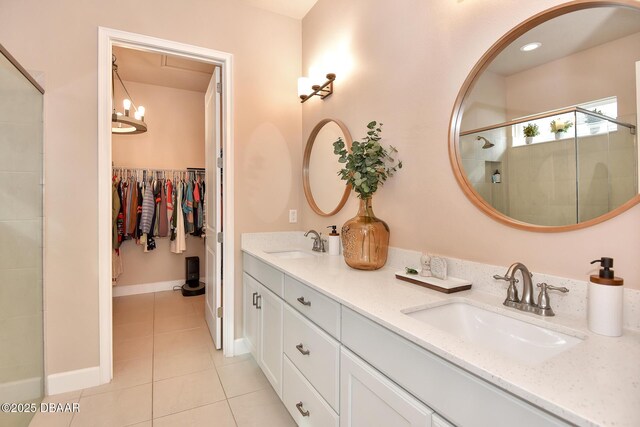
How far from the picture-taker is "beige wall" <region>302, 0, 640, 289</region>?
1.06 m

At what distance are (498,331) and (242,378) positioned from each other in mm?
1792

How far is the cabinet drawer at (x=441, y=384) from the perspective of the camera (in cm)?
66

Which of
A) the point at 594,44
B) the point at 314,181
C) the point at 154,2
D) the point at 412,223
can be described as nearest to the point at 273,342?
the point at 412,223

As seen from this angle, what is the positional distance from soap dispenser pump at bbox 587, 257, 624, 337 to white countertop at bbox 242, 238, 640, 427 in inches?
1.1

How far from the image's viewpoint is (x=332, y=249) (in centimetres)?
223

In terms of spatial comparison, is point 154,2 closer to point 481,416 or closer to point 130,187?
point 130,187

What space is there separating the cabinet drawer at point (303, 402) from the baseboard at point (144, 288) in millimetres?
3299

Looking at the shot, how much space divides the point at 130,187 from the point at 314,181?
8.93 feet

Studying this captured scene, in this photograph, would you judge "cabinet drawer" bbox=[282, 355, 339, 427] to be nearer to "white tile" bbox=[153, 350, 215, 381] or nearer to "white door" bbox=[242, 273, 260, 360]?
"white door" bbox=[242, 273, 260, 360]

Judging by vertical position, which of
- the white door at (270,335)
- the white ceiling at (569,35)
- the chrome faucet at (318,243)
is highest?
the white ceiling at (569,35)

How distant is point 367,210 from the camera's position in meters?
1.77

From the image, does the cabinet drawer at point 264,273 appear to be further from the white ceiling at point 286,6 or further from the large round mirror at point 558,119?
the white ceiling at point 286,6

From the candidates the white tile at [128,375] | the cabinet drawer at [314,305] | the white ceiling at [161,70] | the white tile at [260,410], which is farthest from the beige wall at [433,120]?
the white ceiling at [161,70]

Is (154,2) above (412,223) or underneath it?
above
